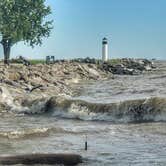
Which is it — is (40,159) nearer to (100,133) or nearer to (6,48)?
(100,133)

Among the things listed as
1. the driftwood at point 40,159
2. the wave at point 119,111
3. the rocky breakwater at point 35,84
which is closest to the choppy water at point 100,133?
the wave at point 119,111

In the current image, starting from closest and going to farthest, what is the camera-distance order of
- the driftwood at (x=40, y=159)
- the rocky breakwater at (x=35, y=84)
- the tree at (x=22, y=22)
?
the driftwood at (x=40, y=159), the rocky breakwater at (x=35, y=84), the tree at (x=22, y=22)

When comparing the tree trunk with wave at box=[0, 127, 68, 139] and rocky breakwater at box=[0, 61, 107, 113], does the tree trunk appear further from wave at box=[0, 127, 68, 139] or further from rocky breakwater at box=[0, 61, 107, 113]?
wave at box=[0, 127, 68, 139]

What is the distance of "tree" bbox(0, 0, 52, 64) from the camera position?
8019 centimetres

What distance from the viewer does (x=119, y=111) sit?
2970 centimetres

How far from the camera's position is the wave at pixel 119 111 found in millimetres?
28359

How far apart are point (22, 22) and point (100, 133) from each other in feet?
200

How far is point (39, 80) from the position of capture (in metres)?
51.2

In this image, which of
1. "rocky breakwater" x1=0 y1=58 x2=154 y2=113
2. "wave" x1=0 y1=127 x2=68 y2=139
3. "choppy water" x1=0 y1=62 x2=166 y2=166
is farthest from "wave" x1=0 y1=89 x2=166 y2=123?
"wave" x1=0 y1=127 x2=68 y2=139

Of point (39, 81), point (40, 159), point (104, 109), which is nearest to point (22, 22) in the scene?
point (39, 81)

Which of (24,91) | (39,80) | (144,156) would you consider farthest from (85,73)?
(144,156)

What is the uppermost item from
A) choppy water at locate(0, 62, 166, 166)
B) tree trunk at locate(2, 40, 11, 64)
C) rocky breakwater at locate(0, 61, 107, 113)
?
tree trunk at locate(2, 40, 11, 64)

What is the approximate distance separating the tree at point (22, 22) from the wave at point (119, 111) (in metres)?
48.1

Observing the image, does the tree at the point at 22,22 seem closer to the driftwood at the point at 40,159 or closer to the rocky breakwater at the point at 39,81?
the rocky breakwater at the point at 39,81
